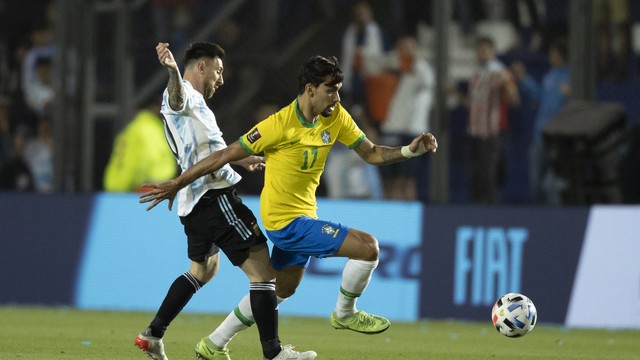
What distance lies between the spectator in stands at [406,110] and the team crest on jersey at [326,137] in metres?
6.44

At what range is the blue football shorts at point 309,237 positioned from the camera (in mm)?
8305

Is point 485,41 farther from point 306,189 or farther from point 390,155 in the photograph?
point 306,189

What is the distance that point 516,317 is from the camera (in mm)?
9258

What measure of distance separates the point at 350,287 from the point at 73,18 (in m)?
7.16

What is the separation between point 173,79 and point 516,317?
3007 millimetres

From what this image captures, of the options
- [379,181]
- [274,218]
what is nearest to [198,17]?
[379,181]

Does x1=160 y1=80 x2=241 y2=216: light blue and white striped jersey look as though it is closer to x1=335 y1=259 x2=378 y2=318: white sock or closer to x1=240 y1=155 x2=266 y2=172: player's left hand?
x1=240 y1=155 x2=266 y2=172: player's left hand

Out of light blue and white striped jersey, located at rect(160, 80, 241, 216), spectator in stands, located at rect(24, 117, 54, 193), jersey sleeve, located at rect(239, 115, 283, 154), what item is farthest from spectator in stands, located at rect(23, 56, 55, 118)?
jersey sleeve, located at rect(239, 115, 283, 154)

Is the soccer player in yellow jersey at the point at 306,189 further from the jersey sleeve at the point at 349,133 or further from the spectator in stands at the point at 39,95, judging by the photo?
the spectator in stands at the point at 39,95

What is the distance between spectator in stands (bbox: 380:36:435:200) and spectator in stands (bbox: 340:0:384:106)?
0.93 feet

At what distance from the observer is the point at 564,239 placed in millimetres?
12742

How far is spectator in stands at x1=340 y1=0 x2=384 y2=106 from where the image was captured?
15500 mm

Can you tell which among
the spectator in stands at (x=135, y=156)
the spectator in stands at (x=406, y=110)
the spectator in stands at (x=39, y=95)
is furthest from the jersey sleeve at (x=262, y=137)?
the spectator in stands at (x=39, y=95)

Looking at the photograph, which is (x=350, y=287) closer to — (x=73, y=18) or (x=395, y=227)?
(x=395, y=227)
